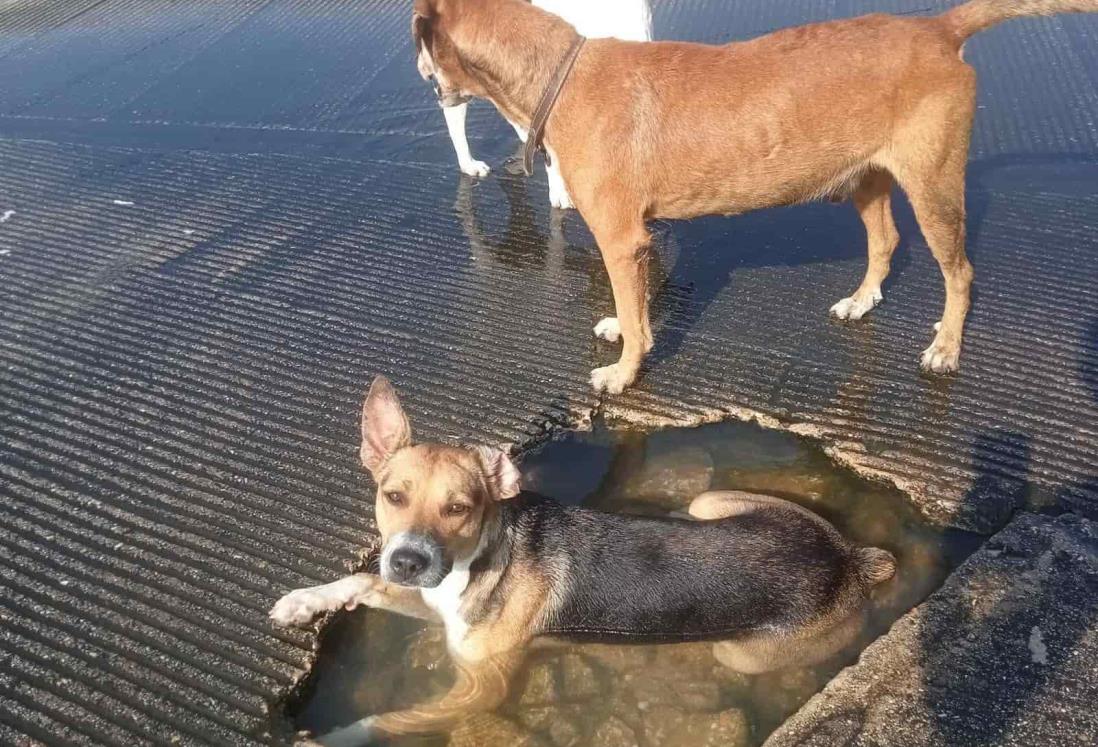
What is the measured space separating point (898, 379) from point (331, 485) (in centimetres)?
293

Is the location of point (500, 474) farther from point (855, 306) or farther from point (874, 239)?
point (874, 239)

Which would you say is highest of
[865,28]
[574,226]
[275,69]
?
[865,28]

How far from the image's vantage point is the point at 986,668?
2.87 m

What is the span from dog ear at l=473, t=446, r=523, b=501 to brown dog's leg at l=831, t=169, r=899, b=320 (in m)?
2.60

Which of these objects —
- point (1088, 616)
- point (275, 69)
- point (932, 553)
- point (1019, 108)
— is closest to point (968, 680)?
point (1088, 616)

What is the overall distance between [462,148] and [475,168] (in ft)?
0.58

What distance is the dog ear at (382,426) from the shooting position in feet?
10.4

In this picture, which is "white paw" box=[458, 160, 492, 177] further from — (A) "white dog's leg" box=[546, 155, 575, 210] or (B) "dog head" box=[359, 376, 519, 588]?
(B) "dog head" box=[359, 376, 519, 588]

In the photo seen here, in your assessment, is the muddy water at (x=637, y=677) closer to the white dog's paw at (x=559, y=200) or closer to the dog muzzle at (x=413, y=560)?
the dog muzzle at (x=413, y=560)

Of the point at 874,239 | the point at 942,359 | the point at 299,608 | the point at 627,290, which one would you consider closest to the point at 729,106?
the point at 627,290

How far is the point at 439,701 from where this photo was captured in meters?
3.14

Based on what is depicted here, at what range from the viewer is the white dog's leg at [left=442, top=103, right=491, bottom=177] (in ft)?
20.4

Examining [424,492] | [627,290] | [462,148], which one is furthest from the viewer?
[462,148]

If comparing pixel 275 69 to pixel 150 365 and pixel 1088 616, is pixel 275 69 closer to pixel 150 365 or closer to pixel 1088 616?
pixel 150 365
